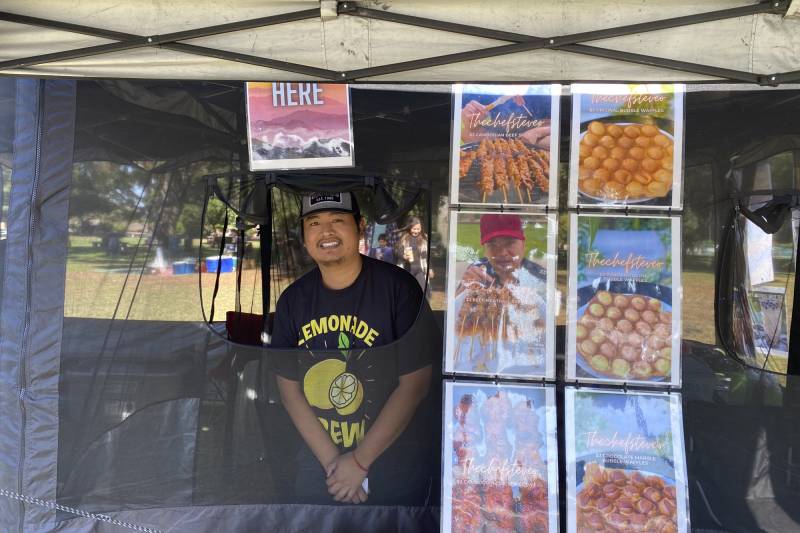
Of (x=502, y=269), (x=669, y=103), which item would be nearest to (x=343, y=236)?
(x=502, y=269)

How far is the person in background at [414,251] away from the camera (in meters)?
2.61

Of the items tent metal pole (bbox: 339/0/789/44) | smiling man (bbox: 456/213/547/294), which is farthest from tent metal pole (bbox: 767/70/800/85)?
smiling man (bbox: 456/213/547/294)

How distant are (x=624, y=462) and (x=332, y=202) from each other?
5.11ft

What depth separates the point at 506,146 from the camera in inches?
94.6

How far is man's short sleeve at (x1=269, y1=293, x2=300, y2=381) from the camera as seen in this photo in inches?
103

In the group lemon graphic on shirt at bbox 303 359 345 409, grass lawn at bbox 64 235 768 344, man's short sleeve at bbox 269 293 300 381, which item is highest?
grass lawn at bbox 64 235 768 344

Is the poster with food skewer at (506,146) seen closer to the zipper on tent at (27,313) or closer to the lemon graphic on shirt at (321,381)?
the lemon graphic on shirt at (321,381)

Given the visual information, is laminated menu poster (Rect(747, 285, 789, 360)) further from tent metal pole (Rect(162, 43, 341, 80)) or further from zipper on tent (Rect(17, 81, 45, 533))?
zipper on tent (Rect(17, 81, 45, 533))

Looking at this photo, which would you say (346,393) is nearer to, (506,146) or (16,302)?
(506,146)

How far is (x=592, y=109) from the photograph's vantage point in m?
2.36

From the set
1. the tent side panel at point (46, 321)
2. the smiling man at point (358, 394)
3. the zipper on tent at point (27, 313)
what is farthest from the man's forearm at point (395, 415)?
the zipper on tent at point (27, 313)

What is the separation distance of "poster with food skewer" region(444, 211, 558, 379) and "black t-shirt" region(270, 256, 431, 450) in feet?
0.82

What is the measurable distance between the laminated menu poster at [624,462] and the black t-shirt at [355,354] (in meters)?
0.68

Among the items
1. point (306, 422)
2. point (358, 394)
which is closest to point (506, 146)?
point (358, 394)
